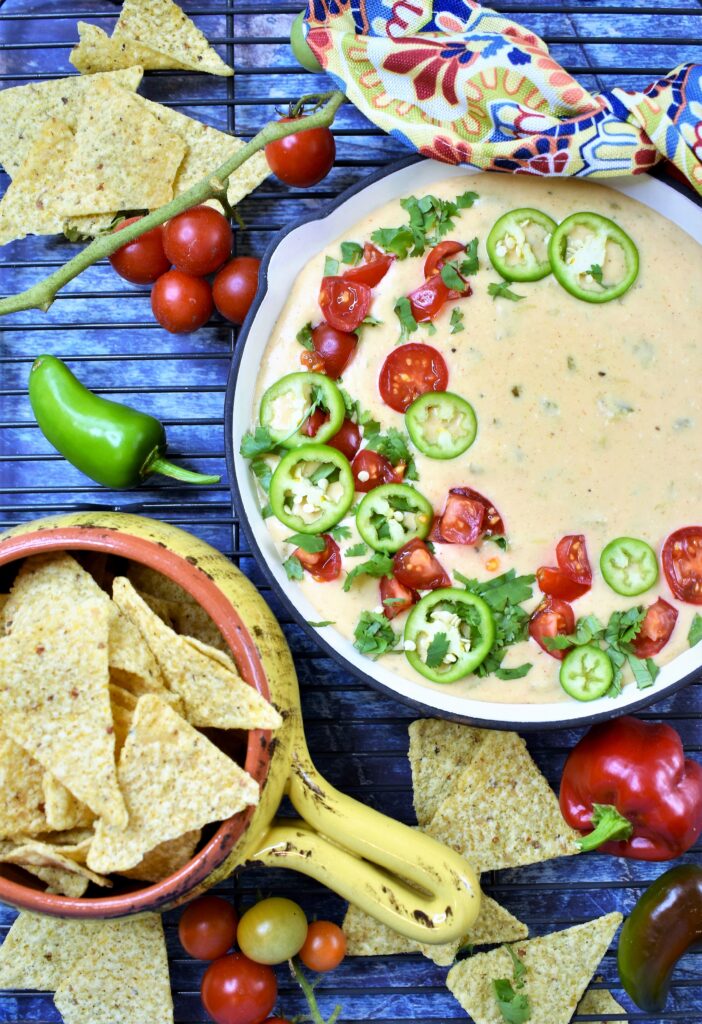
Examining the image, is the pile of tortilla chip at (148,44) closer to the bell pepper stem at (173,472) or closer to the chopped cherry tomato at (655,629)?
the bell pepper stem at (173,472)

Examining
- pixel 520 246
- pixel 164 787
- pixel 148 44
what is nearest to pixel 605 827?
pixel 164 787

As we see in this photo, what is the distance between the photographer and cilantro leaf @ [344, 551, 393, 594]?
2.53 meters

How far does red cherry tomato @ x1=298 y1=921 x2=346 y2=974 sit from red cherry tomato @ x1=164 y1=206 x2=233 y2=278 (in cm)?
177

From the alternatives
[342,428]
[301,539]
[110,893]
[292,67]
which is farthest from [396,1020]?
[292,67]

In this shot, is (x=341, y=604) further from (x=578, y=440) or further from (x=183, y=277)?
(x=183, y=277)

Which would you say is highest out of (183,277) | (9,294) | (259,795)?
(183,277)

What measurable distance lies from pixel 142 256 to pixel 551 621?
1.45 metres

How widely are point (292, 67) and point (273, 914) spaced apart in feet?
7.51

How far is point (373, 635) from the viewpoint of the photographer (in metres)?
2.55

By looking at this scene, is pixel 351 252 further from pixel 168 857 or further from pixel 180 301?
pixel 168 857

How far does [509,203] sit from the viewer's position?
8.48ft

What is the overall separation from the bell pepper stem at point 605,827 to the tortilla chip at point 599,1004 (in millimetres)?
453

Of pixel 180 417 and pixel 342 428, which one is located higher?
pixel 342 428

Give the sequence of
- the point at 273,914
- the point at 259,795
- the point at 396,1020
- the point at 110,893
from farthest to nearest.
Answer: the point at 396,1020
the point at 273,914
the point at 110,893
the point at 259,795
